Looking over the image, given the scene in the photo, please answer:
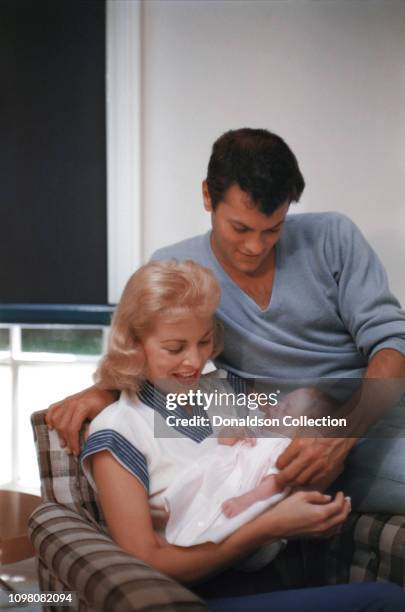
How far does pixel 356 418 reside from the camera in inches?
32.8

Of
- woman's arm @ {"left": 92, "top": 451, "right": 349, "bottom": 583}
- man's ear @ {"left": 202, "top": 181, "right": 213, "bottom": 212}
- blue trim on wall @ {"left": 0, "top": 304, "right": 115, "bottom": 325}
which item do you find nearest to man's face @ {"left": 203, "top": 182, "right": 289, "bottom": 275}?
man's ear @ {"left": 202, "top": 181, "right": 213, "bottom": 212}

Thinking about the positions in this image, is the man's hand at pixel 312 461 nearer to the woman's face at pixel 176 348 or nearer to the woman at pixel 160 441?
the woman at pixel 160 441

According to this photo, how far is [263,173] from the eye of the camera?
0.81 m

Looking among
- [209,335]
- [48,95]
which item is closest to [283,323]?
[209,335]

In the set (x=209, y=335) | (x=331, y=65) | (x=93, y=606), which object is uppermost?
(x=331, y=65)

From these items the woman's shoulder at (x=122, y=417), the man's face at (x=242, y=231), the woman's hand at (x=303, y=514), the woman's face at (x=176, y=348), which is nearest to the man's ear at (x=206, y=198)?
the man's face at (x=242, y=231)

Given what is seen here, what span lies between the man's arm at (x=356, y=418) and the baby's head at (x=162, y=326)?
16 cm

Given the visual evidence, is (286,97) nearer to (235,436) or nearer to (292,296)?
(292,296)

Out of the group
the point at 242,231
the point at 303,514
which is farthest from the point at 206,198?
the point at 303,514

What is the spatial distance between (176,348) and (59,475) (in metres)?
0.26

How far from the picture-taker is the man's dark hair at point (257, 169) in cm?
80

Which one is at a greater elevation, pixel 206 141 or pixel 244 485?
pixel 206 141

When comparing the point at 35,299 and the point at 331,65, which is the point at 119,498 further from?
the point at 331,65

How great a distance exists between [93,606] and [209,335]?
0.32m
